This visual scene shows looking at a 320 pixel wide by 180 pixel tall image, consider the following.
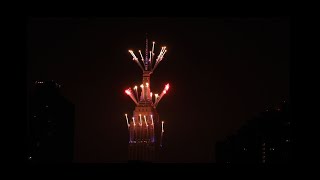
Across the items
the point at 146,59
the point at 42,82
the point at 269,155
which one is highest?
the point at 146,59

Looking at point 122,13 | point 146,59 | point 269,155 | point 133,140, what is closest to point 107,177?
point 122,13

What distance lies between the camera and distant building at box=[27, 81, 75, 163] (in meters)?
5.30

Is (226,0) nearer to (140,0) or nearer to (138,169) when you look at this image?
(140,0)

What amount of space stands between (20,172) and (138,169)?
2.61ft

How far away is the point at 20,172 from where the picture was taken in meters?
3.73

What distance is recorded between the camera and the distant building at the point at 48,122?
5.30 m

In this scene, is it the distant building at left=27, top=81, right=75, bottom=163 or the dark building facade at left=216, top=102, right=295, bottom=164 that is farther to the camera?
the dark building facade at left=216, top=102, right=295, bottom=164

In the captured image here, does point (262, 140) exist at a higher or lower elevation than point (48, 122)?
lower

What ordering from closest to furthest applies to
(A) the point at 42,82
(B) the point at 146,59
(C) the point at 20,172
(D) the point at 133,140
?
(C) the point at 20,172
(A) the point at 42,82
(B) the point at 146,59
(D) the point at 133,140

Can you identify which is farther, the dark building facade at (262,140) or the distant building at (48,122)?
the dark building facade at (262,140)

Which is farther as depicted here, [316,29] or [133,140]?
[133,140]

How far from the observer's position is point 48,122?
1076cm

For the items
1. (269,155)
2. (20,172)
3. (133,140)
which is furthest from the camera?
(269,155)

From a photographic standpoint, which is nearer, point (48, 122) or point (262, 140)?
point (48, 122)
